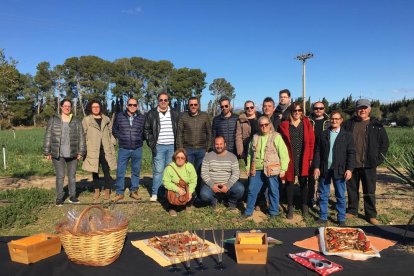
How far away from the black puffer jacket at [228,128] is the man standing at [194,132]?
187 mm

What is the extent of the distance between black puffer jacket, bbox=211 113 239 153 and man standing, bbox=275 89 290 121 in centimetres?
79

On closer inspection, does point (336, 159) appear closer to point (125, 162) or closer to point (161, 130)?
point (161, 130)

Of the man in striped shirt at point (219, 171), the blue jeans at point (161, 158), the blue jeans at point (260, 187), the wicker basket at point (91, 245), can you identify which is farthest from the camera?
the blue jeans at point (161, 158)

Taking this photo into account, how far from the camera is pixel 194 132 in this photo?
6.06m

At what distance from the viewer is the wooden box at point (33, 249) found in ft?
7.57

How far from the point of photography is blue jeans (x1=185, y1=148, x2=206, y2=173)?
20.2 ft

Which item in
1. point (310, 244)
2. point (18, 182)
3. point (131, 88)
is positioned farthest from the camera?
point (131, 88)

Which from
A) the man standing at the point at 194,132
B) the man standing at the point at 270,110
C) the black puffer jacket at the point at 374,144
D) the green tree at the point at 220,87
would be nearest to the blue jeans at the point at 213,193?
the man standing at the point at 194,132

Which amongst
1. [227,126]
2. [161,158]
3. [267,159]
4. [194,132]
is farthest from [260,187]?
[161,158]

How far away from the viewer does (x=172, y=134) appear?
629 cm

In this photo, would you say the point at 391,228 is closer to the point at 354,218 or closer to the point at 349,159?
the point at 349,159

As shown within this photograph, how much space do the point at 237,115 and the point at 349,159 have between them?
2056mm

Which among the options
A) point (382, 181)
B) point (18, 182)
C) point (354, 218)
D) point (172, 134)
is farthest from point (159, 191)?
point (382, 181)

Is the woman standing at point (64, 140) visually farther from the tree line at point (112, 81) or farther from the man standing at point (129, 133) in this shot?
the tree line at point (112, 81)
